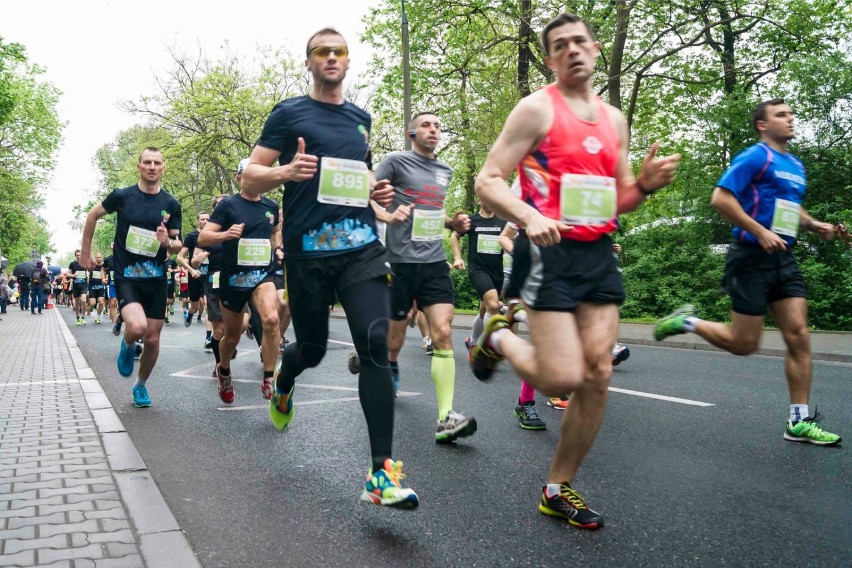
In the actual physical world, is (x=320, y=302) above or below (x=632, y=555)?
above

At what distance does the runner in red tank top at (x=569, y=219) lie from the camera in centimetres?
328

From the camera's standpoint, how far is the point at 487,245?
793 centimetres

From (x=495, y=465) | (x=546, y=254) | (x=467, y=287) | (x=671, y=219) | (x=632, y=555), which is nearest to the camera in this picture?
(x=632, y=555)

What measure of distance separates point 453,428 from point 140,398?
315cm

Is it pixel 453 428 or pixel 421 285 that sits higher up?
pixel 421 285

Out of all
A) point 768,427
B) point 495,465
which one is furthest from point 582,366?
point 768,427

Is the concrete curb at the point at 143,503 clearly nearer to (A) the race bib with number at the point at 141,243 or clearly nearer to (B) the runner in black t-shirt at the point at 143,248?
(B) the runner in black t-shirt at the point at 143,248

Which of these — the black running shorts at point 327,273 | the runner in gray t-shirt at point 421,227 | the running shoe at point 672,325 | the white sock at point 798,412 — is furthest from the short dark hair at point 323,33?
the white sock at point 798,412

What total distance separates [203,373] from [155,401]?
2.21 m

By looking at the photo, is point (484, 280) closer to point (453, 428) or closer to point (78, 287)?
point (453, 428)

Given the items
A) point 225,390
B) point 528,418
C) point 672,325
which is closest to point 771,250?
point 672,325

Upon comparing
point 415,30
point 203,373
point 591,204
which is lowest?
point 203,373

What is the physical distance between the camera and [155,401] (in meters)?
7.23

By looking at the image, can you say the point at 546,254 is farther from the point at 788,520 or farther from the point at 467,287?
the point at 467,287
